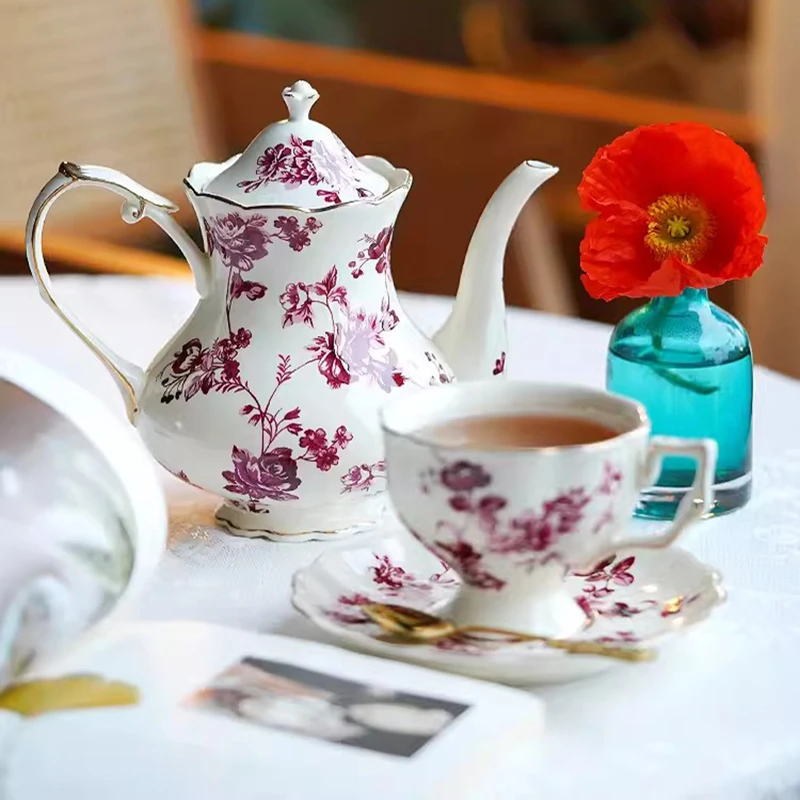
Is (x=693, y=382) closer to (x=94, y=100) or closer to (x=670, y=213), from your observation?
(x=670, y=213)

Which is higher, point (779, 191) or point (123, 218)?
point (123, 218)

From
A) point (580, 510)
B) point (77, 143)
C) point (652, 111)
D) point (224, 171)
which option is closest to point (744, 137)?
point (652, 111)

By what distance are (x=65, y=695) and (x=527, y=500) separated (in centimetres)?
18

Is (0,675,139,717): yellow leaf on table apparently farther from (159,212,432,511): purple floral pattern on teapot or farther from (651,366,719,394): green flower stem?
(651,366,719,394): green flower stem

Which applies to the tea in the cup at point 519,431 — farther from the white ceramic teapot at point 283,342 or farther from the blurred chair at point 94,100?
the blurred chair at point 94,100

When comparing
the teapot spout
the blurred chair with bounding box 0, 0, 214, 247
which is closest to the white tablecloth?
the teapot spout

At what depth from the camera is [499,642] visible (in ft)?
1.90

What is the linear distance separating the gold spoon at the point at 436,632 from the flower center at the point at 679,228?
23 cm

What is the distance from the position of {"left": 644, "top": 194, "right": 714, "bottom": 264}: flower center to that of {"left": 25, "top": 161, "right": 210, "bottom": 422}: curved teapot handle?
222 millimetres

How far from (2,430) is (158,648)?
0.10 m

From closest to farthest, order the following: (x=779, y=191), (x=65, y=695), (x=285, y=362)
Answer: (x=65, y=695) → (x=285, y=362) → (x=779, y=191)

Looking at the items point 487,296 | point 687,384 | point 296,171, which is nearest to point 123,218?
point 296,171

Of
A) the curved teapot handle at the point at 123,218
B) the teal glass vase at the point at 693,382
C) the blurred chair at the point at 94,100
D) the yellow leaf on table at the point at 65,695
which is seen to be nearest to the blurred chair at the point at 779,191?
the blurred chair at the point at 94,100

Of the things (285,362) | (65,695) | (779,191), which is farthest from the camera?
(779,191)
